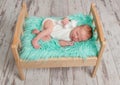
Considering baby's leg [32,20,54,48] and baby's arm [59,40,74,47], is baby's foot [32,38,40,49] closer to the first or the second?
baby's leg [32,20,54,48]

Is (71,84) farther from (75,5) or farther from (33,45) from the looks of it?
(75,5)

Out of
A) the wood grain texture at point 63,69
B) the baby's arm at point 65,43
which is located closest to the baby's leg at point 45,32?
the baby's arm at point 65,43

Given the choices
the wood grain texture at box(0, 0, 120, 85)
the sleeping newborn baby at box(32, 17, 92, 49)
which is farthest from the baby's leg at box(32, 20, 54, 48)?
the wood grain texture at box(0, 0, 120, 85)

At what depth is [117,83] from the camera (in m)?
1.46

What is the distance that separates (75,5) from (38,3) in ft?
1.44

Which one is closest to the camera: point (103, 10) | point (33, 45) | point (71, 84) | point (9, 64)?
point (33, 45)

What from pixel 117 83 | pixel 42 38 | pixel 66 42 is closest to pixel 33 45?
pixel 42 38

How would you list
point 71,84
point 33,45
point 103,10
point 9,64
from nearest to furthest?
1. point 33,45
2. point 71,84
3. point 9,64
4. point 103,10

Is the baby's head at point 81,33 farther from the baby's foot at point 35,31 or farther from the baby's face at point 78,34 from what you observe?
the baby's foot at point 35,31

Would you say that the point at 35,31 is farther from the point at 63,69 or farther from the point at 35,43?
the point at 63,69

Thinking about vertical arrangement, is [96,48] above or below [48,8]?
below

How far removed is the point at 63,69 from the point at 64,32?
0.34m

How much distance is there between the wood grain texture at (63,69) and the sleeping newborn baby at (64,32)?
0.30 metres

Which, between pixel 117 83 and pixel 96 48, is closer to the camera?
pixel 96 48
